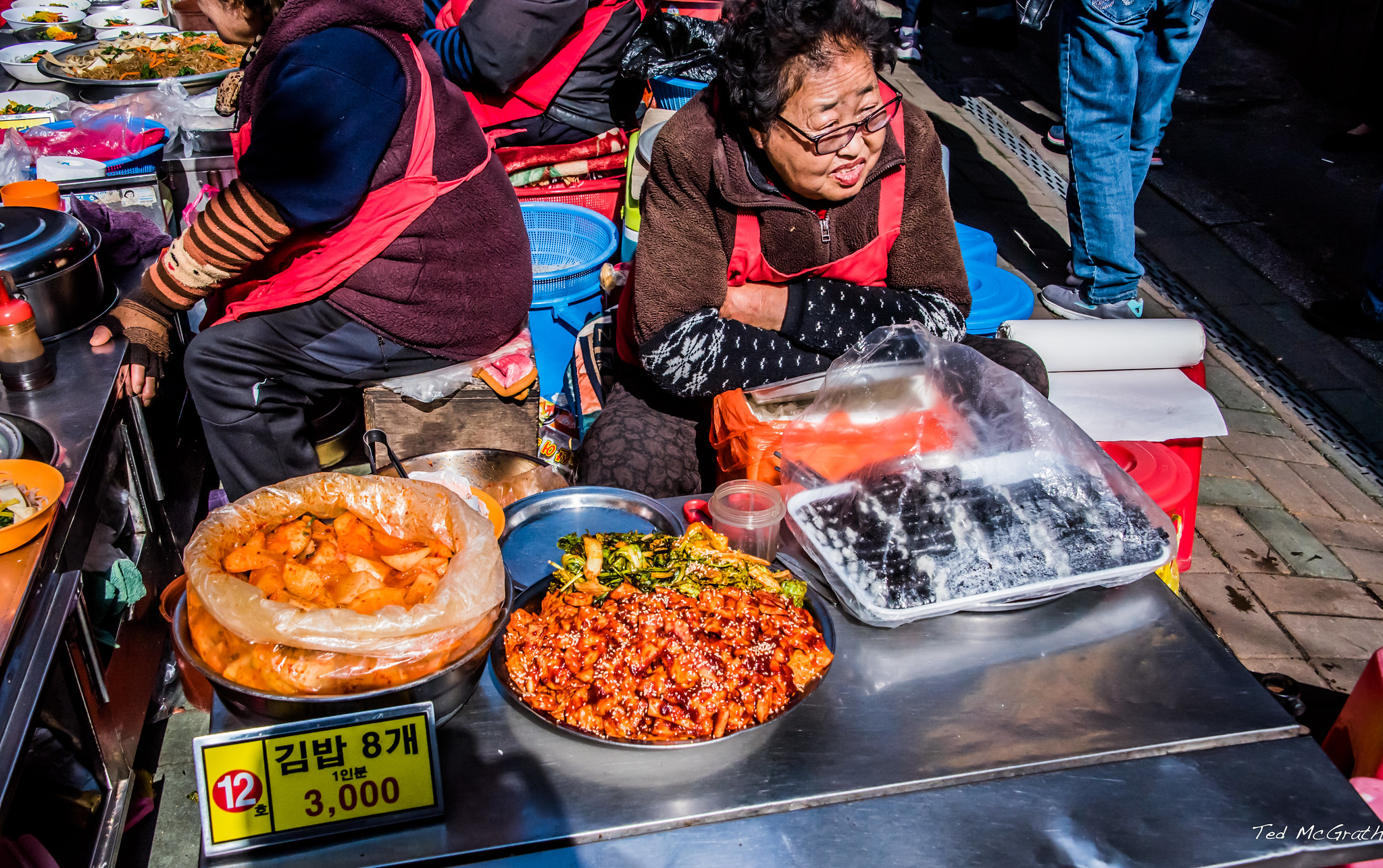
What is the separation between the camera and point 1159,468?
266 cm

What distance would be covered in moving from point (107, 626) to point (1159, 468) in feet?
9.45

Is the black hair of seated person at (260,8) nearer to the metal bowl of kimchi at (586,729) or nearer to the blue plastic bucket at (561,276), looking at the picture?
the blue plastic bucket at (561,276)

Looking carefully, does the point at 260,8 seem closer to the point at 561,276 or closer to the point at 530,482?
the point at 561,276

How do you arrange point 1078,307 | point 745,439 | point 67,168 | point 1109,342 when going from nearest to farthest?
point 745,439 < point 1109,342 < point 67,168 < point 1078,307

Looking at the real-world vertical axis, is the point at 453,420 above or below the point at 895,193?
below

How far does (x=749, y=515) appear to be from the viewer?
1.70 metres

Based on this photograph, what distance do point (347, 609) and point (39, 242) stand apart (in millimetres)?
1858

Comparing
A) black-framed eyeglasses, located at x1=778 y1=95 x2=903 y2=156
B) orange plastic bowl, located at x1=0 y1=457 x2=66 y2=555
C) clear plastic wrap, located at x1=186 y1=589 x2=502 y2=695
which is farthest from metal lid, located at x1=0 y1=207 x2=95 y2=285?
black-framed eyeglasses, located at x1=778 y1=95 x2=903 y2=156

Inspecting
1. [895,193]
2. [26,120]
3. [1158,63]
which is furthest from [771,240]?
[26,120]

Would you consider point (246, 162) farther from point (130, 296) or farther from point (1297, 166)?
point (1297, 166)

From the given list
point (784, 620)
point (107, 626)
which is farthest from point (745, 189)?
point (107, 626)

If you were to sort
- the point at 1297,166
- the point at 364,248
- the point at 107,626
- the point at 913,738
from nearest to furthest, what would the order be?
Result: the point at 913,738 → the point at 107,626 → the point at 364,248 → the point at 1297,166

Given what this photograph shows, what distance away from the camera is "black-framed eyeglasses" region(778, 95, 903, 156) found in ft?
7.21

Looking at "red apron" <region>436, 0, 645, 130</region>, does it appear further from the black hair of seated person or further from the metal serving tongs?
the metal serving tongs
